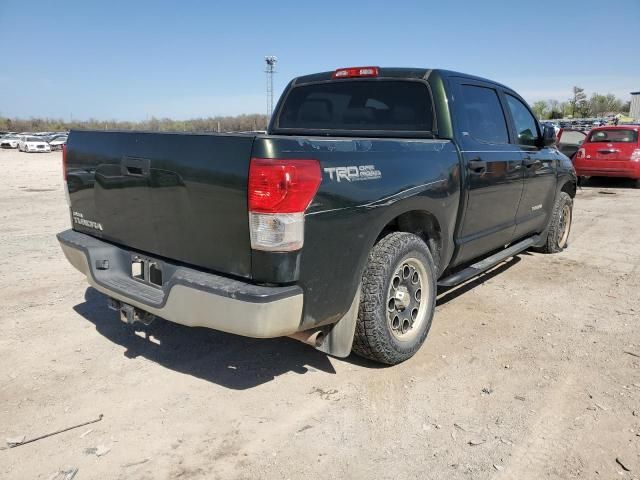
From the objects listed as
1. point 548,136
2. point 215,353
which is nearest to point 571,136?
point 548,136

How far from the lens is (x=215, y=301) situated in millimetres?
2619

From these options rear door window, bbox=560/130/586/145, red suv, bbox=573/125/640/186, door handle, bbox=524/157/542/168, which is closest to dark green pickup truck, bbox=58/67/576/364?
door handle, bbox=524/157/542/168

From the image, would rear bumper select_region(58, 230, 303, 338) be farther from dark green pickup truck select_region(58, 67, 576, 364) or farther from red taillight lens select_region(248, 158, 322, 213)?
red taillight lens select_region(248, 158, 322, 213)

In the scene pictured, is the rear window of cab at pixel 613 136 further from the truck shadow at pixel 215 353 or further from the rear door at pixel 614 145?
the truck shadow at pixel 215 353

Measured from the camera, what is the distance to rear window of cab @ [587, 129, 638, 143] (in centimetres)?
1364

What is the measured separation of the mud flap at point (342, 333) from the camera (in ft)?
10.1

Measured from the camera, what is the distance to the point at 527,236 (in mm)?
5969

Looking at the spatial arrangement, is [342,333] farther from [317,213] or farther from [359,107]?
[359,107]

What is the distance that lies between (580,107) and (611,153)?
200ft

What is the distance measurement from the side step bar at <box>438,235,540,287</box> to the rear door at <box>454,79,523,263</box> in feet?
0.30

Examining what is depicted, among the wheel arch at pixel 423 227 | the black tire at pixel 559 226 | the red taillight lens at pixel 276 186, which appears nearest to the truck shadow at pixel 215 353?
the wheel arch at pixel 423 227

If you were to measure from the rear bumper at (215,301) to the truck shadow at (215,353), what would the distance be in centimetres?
70

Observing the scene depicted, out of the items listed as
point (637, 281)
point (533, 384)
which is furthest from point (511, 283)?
point (533, 384)

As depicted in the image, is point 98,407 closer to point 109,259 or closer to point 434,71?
point 109,259
